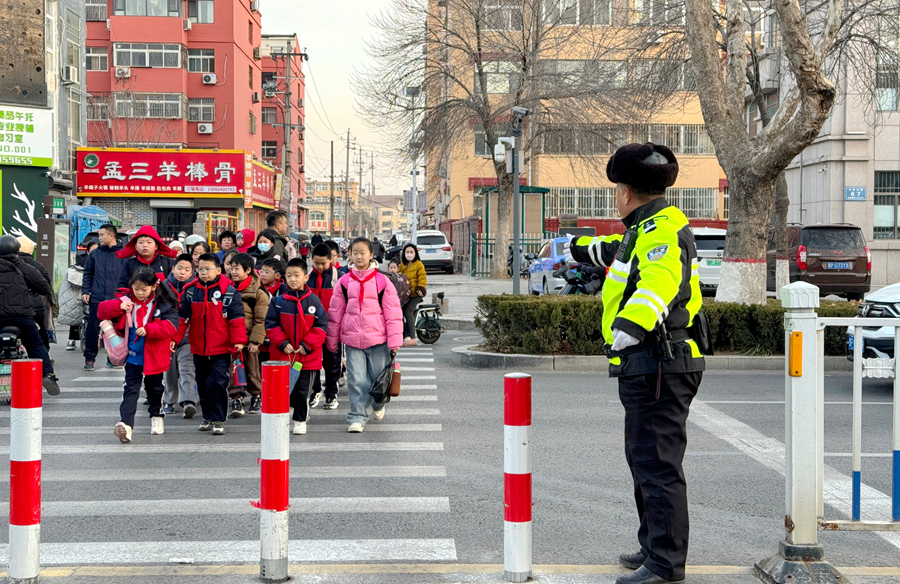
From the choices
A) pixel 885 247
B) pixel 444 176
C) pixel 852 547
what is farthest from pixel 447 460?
pixel 444 176

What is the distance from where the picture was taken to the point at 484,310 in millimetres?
13297

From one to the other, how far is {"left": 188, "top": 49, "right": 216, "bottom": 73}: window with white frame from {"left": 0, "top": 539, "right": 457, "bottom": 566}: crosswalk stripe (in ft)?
156

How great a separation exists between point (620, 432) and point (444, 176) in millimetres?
52432

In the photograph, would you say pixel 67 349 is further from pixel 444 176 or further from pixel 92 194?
pixel 444 176

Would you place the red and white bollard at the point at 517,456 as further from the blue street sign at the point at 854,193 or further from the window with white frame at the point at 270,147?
the window with white frame at the point at 270,147

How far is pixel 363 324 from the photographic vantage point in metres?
8.50

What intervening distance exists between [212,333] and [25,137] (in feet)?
53.1

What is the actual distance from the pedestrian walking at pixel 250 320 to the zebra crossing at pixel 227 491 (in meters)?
0.28

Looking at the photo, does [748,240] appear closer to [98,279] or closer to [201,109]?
[98,279]

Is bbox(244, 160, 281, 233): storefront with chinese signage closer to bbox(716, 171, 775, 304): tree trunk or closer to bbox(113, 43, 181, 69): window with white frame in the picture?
bbox(113, 43, 181, 69): window with white frame

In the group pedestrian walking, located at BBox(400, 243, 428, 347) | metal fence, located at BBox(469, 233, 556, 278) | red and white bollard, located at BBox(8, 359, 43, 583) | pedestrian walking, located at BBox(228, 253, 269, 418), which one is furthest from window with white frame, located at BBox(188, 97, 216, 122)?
red and white bollard, located at BBox(8, 359, 43, 583)

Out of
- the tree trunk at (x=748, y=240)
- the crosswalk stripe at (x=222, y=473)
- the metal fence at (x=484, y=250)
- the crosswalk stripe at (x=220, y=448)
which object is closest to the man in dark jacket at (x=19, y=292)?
the crosswalk stripe at (x=220, y=448)

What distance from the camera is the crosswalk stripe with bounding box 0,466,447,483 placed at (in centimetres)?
666

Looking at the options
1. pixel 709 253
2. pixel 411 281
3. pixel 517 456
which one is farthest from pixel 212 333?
pixel 709 253
